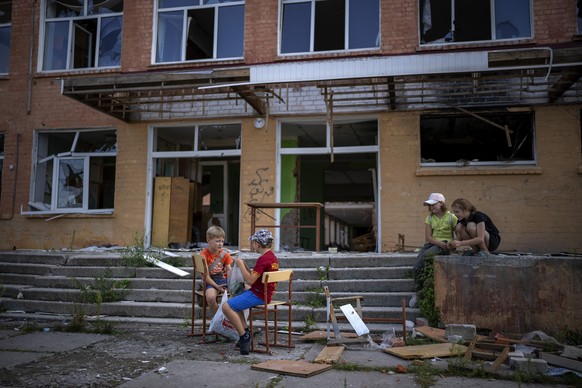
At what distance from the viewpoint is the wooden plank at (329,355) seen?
5.19 m

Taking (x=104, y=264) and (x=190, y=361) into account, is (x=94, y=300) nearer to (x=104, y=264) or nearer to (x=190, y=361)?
(x=104, y=264)

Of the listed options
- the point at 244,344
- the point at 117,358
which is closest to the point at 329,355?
the point at 244,344

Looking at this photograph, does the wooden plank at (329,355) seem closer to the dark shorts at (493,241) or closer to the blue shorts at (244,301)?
the blue shorts at (244,301)

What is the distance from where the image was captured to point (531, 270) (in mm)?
6332

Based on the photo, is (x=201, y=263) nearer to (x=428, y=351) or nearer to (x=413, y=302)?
(x=428, y=351)

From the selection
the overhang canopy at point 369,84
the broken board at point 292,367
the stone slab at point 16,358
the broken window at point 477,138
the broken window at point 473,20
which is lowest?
the stone slab at point 16,358

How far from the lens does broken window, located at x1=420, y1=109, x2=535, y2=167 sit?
→ 10766 mm

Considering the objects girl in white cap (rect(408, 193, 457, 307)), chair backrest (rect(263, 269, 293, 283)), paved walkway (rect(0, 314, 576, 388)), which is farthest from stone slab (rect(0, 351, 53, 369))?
girl in white cap (rect(408, 193, 457, 307))

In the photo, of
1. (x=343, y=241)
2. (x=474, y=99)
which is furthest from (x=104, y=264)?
(x=343, y=241)

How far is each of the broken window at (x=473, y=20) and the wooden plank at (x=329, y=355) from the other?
7.94m

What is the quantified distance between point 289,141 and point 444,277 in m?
7.02

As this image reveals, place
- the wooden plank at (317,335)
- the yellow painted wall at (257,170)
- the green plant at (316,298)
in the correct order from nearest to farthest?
the wooden plank at (317,335)
the green plant at (316,298)
the yellow painted wall at (257,170)

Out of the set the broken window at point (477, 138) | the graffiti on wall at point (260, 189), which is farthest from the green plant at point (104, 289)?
the broken window at point (477, 138)

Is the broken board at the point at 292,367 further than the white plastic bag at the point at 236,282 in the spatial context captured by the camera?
No
